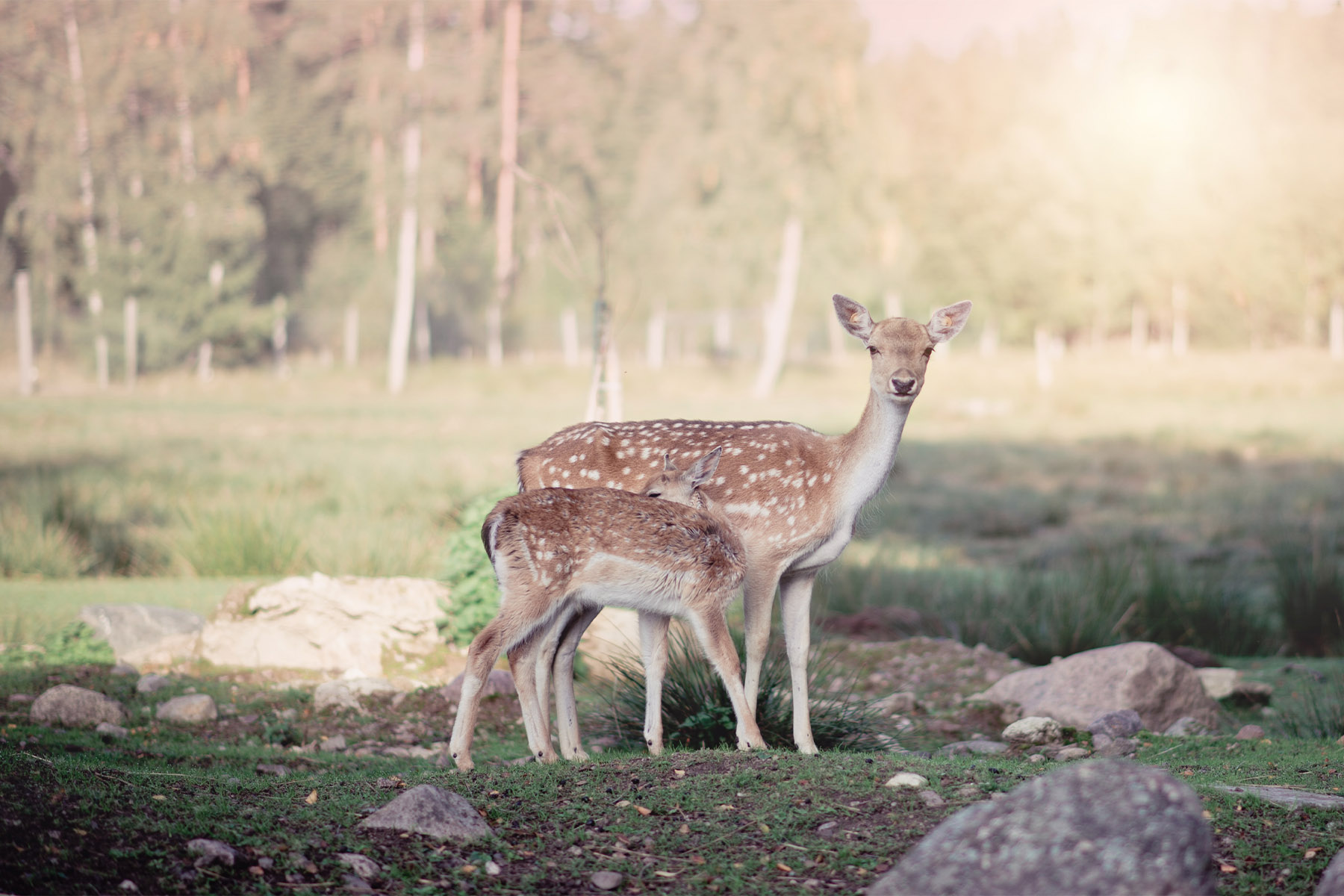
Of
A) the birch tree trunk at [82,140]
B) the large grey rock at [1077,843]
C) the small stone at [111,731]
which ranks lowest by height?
the small stone at [111,731]

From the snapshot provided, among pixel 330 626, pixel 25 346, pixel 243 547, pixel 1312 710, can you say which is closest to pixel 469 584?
pixel 330 626

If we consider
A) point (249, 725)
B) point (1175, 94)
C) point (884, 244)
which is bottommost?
point (249, 725)

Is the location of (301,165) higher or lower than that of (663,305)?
higher

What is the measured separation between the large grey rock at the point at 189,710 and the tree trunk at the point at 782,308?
34.4m

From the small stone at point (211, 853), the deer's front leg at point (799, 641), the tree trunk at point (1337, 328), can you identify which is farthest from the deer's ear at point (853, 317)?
the tree trunk at point (1337, 328)

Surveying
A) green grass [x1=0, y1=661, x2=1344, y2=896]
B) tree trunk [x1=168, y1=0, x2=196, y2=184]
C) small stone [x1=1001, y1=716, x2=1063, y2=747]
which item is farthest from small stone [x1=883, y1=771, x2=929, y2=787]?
tree trunk [x1=168, y1=0, x2=196, y2=184]

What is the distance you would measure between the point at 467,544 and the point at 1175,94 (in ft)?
213

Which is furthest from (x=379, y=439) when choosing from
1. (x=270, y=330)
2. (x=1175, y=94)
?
(x=1175, y=94)

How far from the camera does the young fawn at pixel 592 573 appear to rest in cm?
574

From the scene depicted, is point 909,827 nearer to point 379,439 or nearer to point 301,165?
point 379,439

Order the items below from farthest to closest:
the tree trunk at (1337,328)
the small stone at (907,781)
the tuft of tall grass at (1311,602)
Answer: the tree trunk at (1337,328)
the tuft of tall grass at (1311,602)
the small stone at (907,781)

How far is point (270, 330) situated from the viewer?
1628 inches

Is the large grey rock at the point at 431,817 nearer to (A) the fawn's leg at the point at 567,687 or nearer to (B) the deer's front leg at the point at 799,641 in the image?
(A) the fawn's leg at the point at 567,687

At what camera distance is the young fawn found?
18.8 ft
